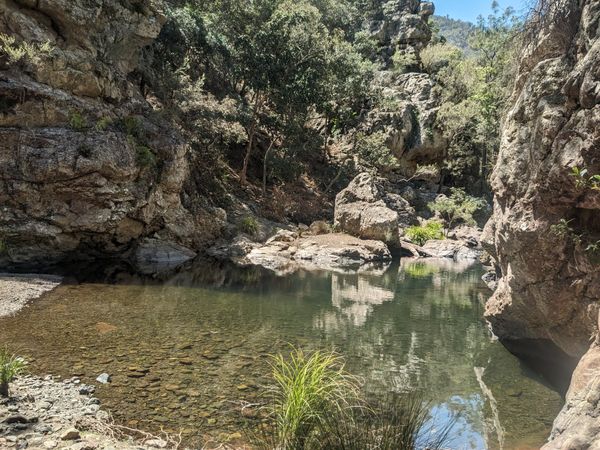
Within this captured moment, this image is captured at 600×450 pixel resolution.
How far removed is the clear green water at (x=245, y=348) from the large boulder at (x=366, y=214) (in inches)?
382

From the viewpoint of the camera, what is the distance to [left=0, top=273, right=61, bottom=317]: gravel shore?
10.5 m

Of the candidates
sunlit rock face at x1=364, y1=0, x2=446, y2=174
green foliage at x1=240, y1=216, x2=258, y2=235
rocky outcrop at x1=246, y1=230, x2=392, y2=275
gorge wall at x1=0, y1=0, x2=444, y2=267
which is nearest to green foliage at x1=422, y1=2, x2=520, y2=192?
sunlit rock face at x1=364, y1=0, x2=446, y2=174

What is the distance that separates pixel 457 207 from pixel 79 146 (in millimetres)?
25460

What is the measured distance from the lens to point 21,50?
15516 mm

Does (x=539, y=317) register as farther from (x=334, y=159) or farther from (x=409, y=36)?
(x=409, y=36)

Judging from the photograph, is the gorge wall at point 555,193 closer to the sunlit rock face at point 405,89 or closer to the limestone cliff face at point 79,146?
the limestone cliff face at point 79,146

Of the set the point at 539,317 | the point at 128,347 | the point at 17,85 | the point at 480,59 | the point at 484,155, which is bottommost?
the point at 128,347

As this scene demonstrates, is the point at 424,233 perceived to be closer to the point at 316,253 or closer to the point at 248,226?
the point at 316,253

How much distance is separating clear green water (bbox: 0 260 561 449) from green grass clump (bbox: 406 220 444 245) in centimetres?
1416

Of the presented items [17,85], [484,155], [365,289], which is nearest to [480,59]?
[484,155]

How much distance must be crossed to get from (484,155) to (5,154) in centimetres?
3558

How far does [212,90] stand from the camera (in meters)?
29.6

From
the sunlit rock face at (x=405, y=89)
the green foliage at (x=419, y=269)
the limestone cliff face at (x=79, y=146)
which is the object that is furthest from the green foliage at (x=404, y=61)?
the limestone cliff face at (x=79, y=146)

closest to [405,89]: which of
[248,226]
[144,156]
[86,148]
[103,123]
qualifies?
[248,226]
